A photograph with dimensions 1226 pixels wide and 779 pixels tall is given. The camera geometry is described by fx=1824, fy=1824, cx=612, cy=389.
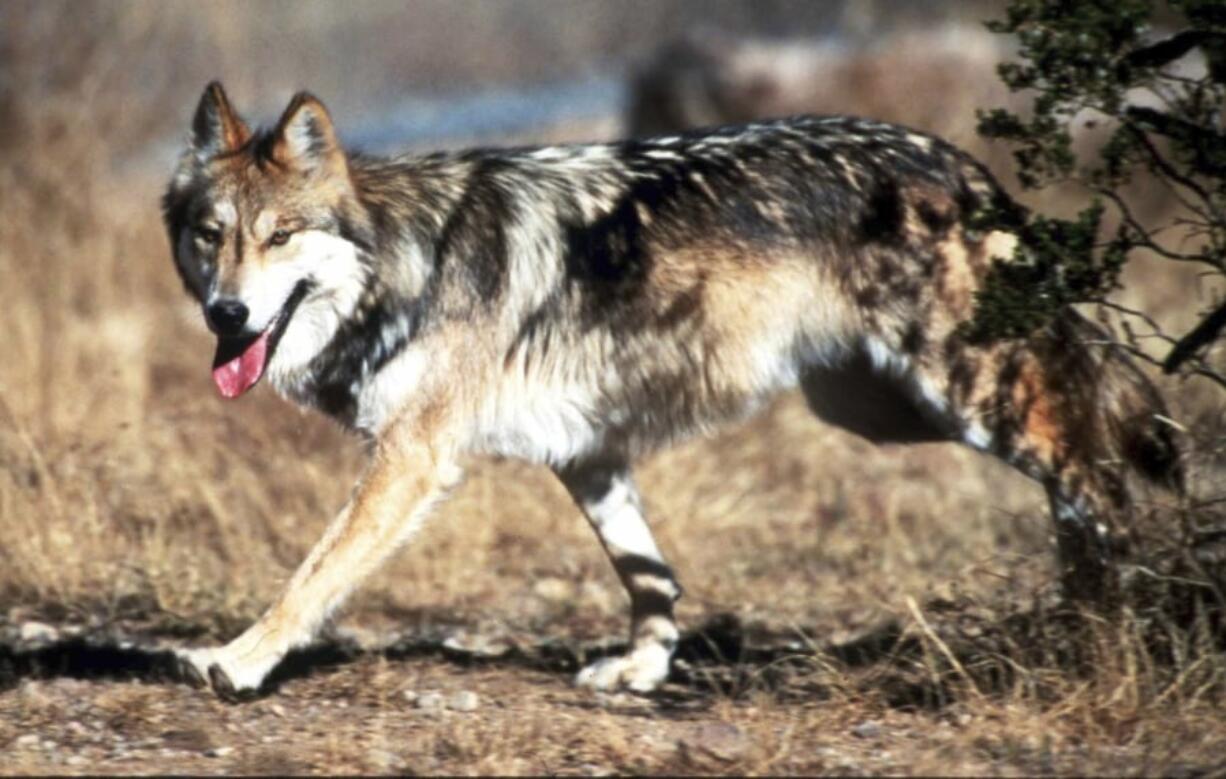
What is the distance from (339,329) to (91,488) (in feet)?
6.88

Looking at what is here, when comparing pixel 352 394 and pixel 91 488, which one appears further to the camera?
pixel 91 488

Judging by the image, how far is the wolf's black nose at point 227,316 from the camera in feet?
15.9

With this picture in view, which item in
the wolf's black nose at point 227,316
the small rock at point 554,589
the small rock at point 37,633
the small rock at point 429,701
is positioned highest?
the wolf's black nose at point 227,316

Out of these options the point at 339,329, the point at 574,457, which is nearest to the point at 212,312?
the point at 339,329

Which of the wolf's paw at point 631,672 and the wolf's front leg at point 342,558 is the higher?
the wolf's front leg at point 342,558


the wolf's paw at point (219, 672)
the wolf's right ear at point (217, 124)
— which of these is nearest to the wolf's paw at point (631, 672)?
the wolf's paw at point (219, 672)

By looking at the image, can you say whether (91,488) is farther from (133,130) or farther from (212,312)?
(133,130)

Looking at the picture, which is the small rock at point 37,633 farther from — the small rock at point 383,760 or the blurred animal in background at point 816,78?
the blurred animal in background at point 816,78

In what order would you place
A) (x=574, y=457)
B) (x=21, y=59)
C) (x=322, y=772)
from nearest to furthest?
(x=322, y=772) → (x=574, y=457) → (x=21, y=59)

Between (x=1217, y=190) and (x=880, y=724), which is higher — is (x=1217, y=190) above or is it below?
above

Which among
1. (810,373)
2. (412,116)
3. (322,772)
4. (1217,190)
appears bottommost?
(322,772)

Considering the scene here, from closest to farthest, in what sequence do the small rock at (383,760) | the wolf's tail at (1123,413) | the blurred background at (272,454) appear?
1. the small rock at (383,760)
2. the wolf's tail at (1123,413)
3. the blurred background at (272,454)

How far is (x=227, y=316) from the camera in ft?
16.0

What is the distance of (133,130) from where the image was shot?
10156 mm
